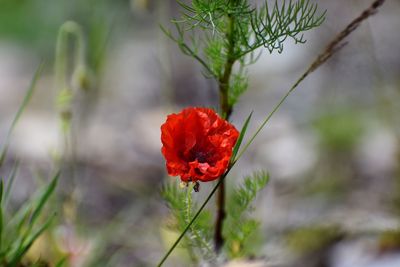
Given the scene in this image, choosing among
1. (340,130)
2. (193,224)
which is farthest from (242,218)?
(340,130)


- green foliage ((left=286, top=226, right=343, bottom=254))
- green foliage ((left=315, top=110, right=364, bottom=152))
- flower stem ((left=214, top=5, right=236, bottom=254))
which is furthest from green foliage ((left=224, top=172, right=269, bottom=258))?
green foliage ((left=315, top=110, right=364, bottom=152))

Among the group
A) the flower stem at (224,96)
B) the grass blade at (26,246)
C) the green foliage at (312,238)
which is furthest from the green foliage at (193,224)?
the green foliage at (312,238)

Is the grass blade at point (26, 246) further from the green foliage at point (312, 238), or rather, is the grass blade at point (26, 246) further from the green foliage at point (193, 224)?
the green foliage at point (312, 238)

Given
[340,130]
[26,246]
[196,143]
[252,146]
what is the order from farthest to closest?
[252,146] → [340,130] → [26,246] → [196,143]

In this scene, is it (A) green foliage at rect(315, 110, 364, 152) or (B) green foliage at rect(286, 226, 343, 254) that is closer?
(B) green foliage at rect(286, 226, 343, 254)

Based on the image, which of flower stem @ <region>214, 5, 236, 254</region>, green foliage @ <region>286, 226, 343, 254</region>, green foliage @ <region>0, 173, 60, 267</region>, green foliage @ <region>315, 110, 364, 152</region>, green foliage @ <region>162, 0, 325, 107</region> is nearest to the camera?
green foliage @ <region>162, 0, 325, 107</region>

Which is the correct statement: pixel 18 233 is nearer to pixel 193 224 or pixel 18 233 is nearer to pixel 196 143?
pixel 193 224

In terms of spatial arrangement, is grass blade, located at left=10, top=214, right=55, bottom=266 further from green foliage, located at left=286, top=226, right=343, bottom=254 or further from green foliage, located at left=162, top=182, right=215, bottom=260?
green foliage, located at left=286, top=226, right=343, bottom=254

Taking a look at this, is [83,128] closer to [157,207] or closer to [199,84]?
[157,207]
